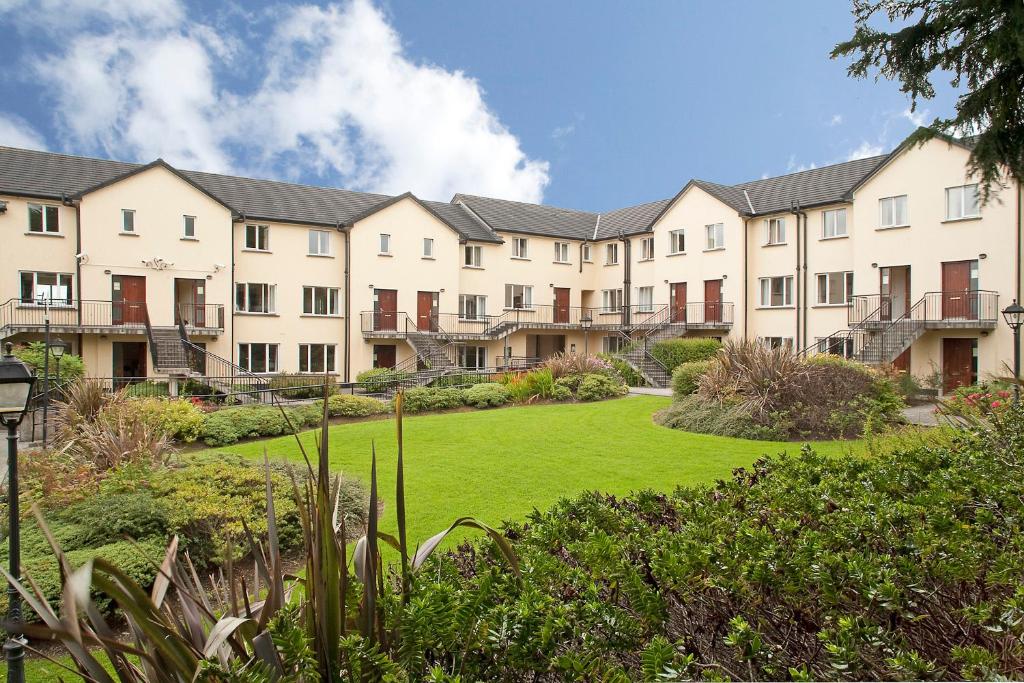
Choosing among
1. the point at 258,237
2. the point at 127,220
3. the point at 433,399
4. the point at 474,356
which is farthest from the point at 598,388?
the point at 127,220

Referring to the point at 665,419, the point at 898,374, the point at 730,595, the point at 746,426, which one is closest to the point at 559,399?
the point at 665,419

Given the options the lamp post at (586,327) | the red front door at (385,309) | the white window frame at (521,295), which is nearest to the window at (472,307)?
the white window frame at (521,295)

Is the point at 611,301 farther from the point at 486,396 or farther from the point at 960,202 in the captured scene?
the point at 486,396

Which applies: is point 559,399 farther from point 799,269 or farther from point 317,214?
point 317,214

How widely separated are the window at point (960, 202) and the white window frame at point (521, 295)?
66.9 feet

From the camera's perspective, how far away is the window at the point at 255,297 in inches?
1234

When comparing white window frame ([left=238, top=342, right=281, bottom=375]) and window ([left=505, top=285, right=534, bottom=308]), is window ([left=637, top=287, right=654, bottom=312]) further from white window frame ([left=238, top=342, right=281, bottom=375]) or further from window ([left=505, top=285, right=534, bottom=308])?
white window frame ([left=238, top=342, right=281, bottom=375])

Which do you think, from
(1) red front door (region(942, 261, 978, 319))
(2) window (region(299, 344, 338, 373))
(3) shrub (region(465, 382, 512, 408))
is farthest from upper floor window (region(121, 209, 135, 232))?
(1) red front door (region(942, 261, 978, 319))

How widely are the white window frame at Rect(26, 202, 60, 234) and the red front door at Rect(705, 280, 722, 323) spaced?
94.7ft

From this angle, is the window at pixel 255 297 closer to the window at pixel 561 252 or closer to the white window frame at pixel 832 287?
the window at pixel 561 252

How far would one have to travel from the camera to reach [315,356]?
108ft

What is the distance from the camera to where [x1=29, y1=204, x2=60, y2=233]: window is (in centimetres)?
2741

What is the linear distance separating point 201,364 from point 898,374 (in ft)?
84.3

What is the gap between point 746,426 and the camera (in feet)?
49.8
